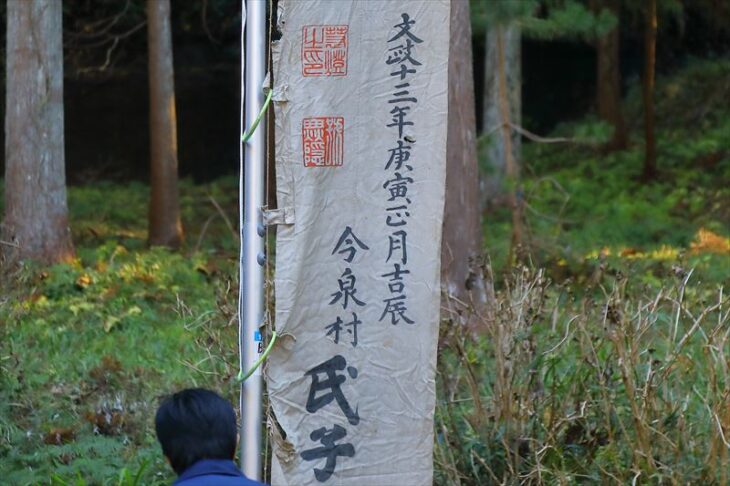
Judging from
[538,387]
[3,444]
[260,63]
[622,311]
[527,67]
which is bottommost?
[3,444]

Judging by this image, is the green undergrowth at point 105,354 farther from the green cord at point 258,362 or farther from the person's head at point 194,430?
the person's head at point 194,430

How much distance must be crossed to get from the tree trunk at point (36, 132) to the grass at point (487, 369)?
765 mm

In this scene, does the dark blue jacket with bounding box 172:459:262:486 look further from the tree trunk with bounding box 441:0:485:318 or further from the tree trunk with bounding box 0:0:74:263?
the tree trunk with bounding box 0:0:74:263

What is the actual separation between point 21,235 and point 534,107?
1602 centimetres

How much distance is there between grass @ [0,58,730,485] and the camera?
5684 mm

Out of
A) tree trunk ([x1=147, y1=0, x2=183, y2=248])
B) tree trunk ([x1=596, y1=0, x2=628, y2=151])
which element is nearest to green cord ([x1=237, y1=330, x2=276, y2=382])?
tree trunk ([x1=147, y1=0, x2=183, y2=248])

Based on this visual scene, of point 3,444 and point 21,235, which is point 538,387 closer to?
point 3,444

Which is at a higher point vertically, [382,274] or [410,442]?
[382,274]

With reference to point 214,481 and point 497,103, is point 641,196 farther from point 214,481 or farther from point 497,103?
point 214,481

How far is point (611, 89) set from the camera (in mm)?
Result: 22469

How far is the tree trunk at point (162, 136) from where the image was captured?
16.0m

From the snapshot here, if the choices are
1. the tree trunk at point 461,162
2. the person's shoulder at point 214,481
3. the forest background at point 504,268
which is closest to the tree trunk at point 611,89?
the forest background at point 504,268

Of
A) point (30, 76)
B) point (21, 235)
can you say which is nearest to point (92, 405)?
point (21, 235)

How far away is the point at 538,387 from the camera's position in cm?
591
